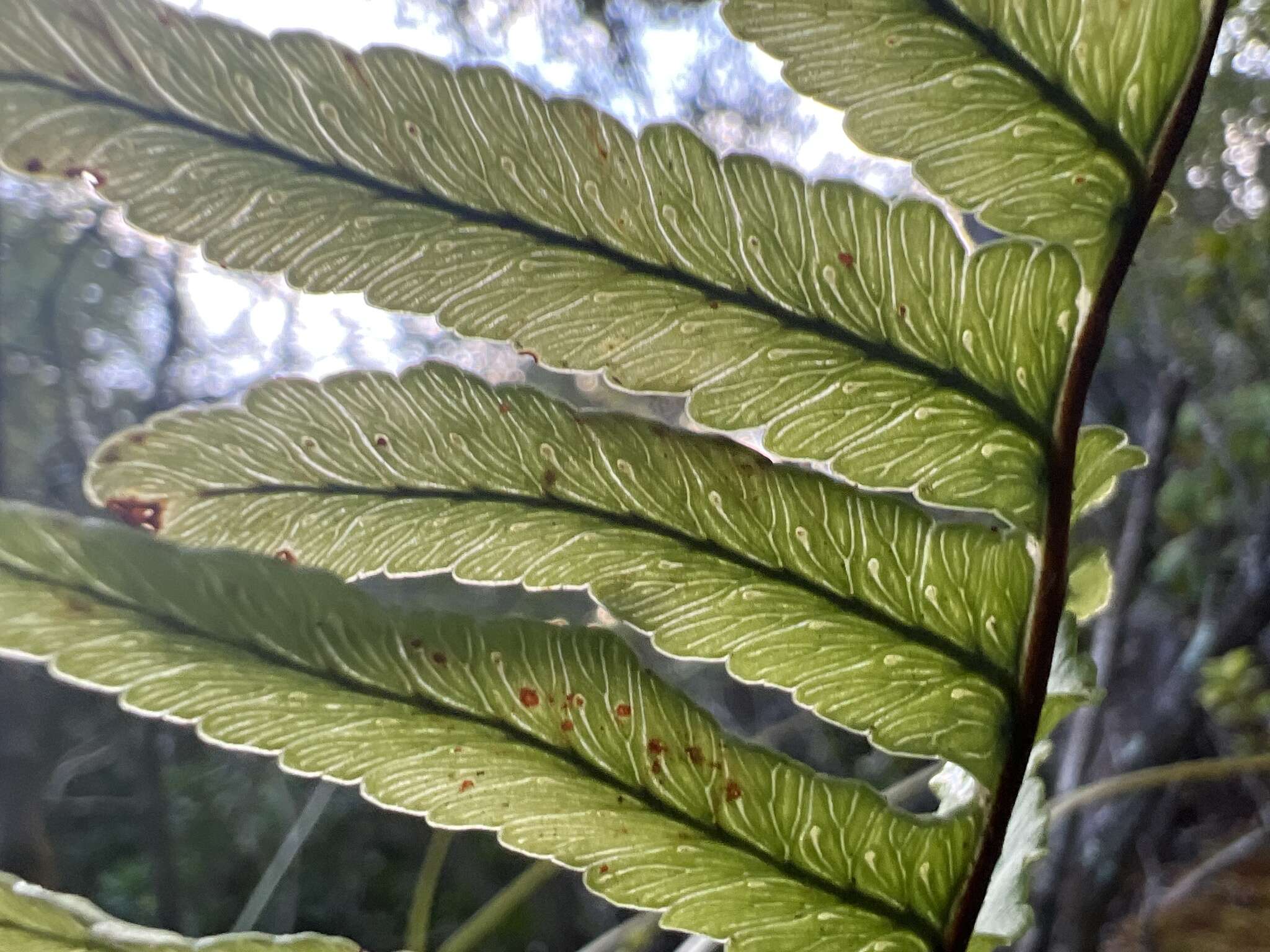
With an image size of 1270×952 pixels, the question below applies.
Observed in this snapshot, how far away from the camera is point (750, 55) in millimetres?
1534

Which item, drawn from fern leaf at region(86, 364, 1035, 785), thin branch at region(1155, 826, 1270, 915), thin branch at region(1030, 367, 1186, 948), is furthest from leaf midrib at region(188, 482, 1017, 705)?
thin branch at region(1155, 826, 1270, 915)

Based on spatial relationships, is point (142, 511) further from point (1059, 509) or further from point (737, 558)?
point (1059, 509)

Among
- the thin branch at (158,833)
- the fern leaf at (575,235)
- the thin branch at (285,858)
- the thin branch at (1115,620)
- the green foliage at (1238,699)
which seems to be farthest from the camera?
the thin branch at (158,833)

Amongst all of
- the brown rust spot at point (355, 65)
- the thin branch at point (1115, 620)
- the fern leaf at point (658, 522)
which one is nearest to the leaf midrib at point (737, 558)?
the fern leaf at point (658, 522)

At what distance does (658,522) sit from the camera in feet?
0.99

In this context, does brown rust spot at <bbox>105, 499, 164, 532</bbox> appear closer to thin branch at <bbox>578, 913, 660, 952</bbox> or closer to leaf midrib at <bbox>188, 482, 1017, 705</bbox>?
leaf midrib at <bbox>188, 482, 1017, 705</bbox>

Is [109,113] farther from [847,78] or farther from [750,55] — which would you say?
[750,55]

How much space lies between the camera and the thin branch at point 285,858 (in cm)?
117

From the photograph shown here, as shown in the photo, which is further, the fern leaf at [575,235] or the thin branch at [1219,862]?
the thin branch at [1219,862]

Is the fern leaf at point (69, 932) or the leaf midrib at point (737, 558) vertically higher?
the leaf midrib at point (737, 558)

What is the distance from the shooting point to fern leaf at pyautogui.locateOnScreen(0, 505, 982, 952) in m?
0.27

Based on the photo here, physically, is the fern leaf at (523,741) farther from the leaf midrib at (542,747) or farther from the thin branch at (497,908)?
the thin branch at (497,908)

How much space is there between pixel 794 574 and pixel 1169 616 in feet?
4.98

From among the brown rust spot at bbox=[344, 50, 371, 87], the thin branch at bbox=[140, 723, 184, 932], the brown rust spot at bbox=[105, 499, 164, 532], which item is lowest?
the thin branch at bbox=[140, 723, 184, 932]
